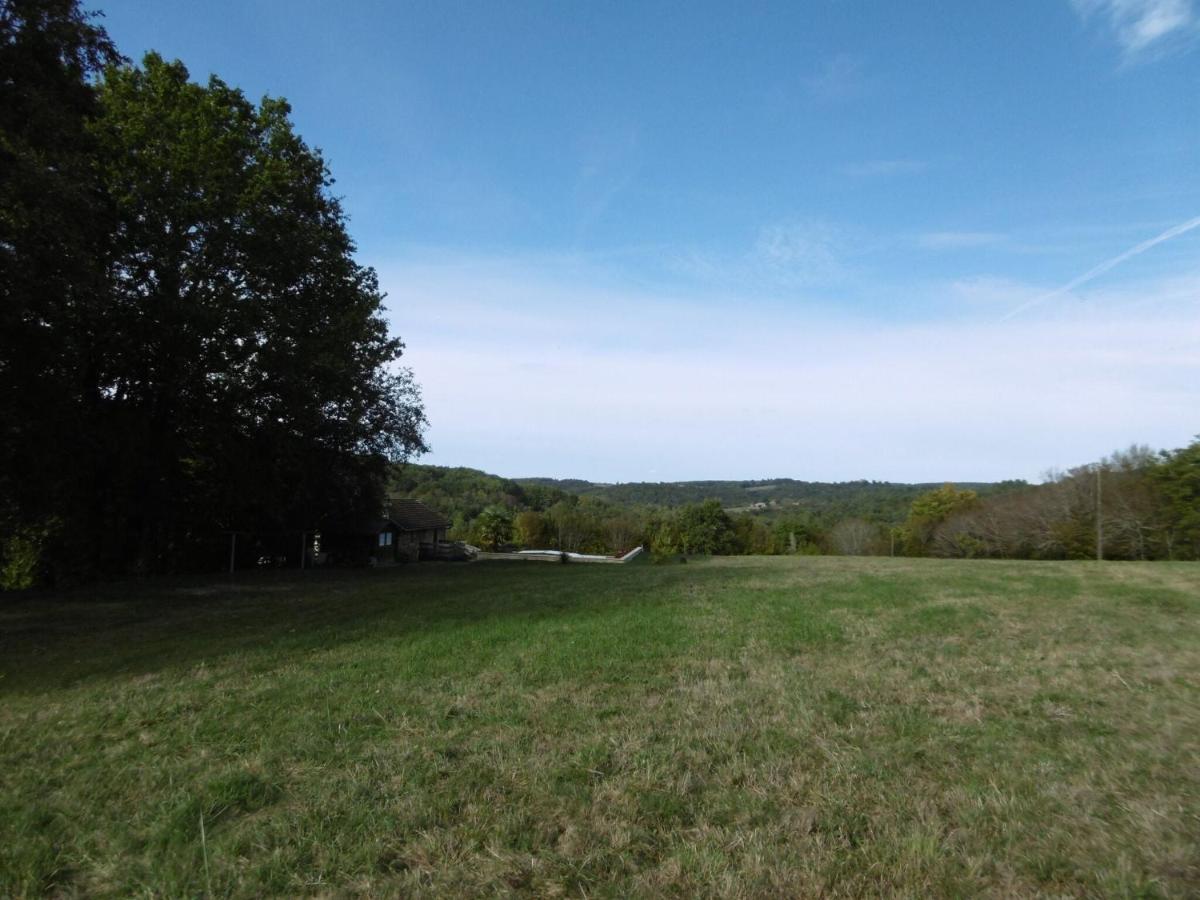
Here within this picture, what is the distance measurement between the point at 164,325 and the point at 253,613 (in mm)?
8347

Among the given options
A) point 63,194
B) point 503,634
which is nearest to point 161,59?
point 63,194

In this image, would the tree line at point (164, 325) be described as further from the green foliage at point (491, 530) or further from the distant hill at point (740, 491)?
the distant hill at point (740, 491)

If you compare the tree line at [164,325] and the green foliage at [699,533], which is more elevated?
the tree line at [164,325]

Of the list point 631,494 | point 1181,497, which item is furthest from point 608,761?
point 631,494

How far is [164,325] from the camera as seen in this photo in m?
16.4

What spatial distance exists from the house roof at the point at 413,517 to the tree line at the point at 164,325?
20.2 m

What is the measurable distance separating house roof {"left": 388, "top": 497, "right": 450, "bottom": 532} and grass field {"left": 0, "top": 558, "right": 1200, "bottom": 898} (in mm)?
33526

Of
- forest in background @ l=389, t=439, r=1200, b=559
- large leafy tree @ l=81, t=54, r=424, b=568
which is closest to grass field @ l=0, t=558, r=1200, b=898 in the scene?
large leafy tree @ l=81, t=54, r=424, b=568

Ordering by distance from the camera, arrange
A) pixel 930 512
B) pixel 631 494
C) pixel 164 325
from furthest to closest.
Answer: pixel 631 494 → pixel 930 512 → pixel 164 325

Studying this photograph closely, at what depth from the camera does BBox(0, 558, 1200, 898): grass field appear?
10.2 ft

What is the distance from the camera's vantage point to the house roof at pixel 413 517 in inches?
1686

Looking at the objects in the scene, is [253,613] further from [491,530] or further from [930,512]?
[930,512]

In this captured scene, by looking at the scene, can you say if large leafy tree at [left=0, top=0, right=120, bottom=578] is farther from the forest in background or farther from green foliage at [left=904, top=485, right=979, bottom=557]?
green foliage at [left=904, top=485, right=979, bottom=557]

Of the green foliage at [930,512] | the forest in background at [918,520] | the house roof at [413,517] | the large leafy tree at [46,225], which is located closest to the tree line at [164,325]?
the large leafy tree at [46,225]
